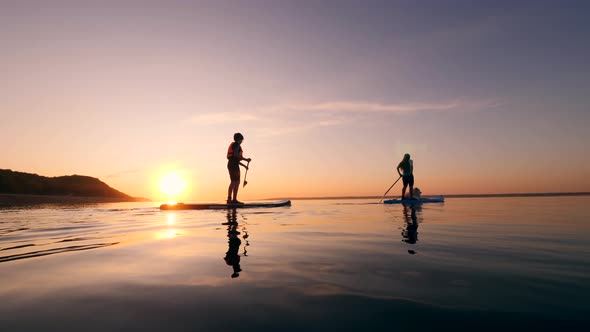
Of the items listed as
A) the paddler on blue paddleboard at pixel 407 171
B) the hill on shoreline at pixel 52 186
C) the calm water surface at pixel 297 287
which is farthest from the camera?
the hill on shoreline at pixel 52 186

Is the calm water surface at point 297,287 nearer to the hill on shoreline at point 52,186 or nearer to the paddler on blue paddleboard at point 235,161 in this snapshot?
the paddler on blue paddleboard at point 235,161

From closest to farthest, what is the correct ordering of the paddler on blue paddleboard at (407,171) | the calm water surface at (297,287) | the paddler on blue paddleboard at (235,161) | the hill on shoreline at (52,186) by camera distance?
the calm water surface at (297,287) → the paddler on blue paddleboard at (235,161) → the paddler on blue paddleboard at (407,171) → the hill on shoreline at (52,186)

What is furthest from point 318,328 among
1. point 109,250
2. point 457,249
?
point 109,250

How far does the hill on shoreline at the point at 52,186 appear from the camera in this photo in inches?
2448

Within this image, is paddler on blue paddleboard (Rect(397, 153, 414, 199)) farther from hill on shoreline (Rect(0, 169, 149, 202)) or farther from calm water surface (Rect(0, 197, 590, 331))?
hill on shoreline (Rect(0, 169, 149, 202))

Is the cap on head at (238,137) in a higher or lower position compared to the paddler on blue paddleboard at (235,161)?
higher

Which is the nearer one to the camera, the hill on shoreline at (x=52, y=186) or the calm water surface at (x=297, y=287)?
the calm water surface at (x=297, y=287)

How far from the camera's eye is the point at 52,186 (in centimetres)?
7462

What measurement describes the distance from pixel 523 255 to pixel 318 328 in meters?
3.45

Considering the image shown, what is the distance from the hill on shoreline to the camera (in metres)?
62.2

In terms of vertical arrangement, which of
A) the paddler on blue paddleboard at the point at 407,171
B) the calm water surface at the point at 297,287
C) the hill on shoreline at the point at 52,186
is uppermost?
the hill on shoreline at the point at 52,186

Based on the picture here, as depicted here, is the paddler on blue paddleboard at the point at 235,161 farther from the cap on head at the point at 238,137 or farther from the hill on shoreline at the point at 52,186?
the hill on shoreline at the point at 52,186

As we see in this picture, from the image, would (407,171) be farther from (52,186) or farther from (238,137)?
(52,186)

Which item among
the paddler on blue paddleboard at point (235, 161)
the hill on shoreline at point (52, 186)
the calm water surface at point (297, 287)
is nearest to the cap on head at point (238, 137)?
the paddler on blue paddleboard at point (235, 161)
